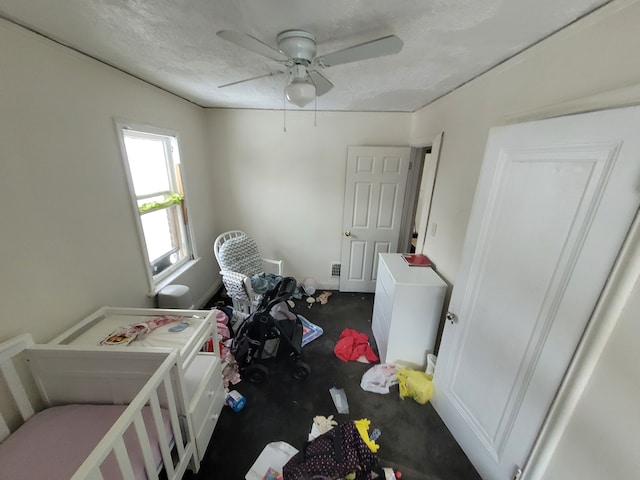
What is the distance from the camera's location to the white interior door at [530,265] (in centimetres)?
85

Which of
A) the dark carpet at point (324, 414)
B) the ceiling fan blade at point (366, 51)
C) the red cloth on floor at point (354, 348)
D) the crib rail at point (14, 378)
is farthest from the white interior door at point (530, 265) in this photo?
the crib rail at point (14, 378)

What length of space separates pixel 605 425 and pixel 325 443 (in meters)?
1.28

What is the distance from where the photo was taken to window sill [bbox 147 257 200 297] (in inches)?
83.9

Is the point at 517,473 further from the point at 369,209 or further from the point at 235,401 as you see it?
the point at 369,209

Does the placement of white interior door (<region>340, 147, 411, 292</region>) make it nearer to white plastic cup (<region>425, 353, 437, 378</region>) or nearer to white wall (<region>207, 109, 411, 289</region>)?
white wall (<region>207, 109, 411, 289</region>)

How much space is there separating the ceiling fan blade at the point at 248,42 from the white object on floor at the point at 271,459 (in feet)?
7.25

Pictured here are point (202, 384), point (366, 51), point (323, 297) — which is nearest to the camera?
point (366, 51)

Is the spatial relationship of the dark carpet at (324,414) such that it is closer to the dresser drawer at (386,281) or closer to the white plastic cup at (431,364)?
the white plastic cup at (431,364)

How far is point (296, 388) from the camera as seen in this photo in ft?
6.51

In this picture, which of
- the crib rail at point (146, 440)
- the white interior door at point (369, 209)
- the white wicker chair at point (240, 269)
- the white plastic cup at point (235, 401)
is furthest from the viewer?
the white interior door at point (369, 209)

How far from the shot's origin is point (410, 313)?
1.99m

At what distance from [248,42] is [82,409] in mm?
1933

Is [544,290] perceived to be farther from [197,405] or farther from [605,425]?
[197,405]

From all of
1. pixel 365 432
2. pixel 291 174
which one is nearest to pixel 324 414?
pixel 365 432
